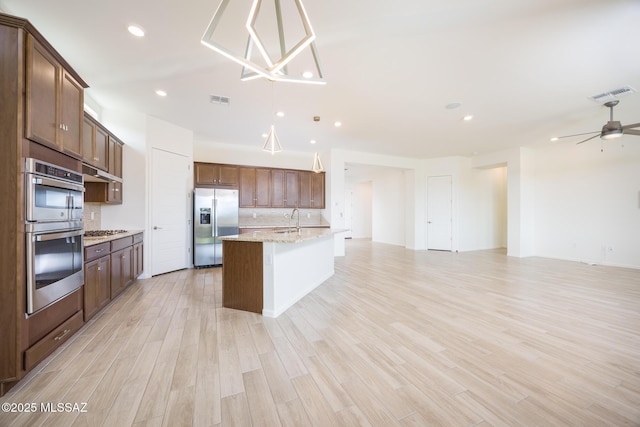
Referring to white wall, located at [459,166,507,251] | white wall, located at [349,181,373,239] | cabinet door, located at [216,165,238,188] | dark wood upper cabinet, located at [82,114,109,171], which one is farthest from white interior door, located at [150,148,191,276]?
white wall, located at [349,181,373,239]

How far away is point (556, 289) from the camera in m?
3.84

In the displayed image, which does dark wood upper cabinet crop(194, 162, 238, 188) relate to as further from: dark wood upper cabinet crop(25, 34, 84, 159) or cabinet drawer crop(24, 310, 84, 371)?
cabinet drawer crop(24, 310, 84, 371)

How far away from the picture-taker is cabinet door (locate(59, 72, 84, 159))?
2121 mm

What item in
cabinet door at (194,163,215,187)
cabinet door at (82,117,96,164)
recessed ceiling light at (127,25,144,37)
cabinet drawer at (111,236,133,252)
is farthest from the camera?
cabinet door at (194,163,215,187)

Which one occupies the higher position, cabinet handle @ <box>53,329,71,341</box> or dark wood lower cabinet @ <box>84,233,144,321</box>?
dark wood lower cabinet @ <box>84,233,144,321</box>

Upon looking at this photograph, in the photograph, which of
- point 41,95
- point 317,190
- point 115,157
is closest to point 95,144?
point 115,157

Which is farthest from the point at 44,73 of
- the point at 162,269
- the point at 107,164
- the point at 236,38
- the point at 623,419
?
the point at 623,419

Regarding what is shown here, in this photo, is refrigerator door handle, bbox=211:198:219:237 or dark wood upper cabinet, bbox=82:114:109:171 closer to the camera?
dark wood upper cabinet, bbox=82:114:109:171

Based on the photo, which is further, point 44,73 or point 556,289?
point 556,289

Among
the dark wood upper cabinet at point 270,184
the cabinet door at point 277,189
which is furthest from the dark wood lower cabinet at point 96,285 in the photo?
the cabinet door at point 277,189

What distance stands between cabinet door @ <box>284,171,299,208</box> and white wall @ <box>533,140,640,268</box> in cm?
674

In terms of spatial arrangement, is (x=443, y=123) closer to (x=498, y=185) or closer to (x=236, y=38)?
(x=236, y=38)

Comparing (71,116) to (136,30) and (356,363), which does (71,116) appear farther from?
(356,363)

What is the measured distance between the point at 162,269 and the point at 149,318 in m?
2.17
